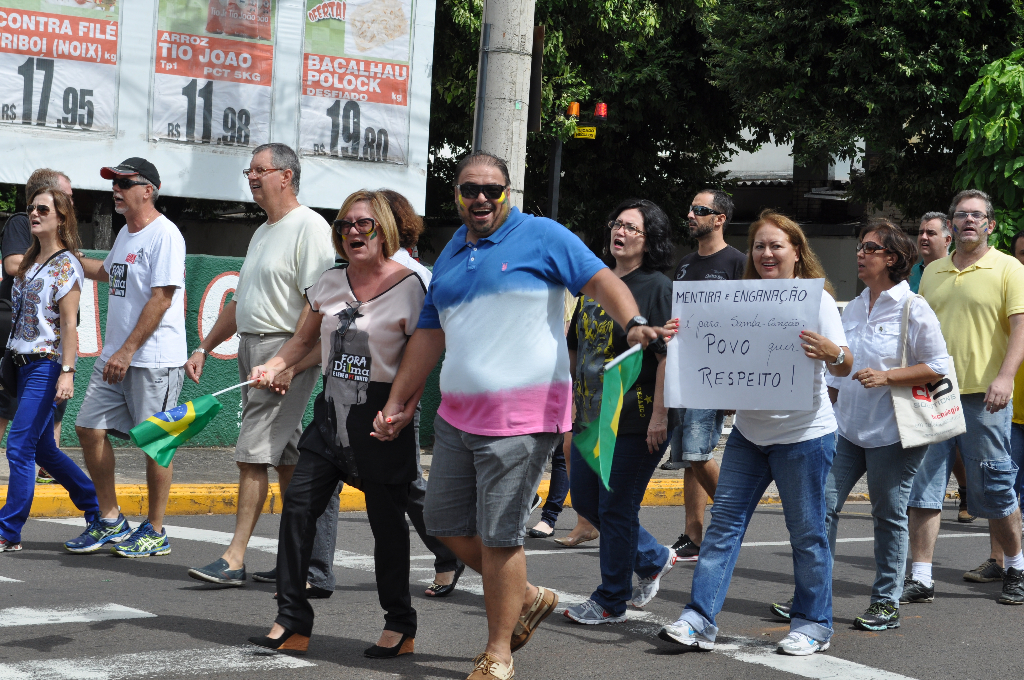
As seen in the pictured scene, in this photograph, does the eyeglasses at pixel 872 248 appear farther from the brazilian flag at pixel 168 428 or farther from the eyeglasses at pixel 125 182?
the eyeglasses at pixel 125 182

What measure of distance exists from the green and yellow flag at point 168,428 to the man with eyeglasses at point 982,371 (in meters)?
3.59

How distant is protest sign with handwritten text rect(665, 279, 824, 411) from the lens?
194 inches

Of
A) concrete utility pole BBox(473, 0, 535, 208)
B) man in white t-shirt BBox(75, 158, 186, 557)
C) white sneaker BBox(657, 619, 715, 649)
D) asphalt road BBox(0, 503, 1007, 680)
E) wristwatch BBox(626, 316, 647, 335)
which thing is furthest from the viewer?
concrete utility pole BBox(473, 0, 535, 208)

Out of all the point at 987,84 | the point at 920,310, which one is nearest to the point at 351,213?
the point at 920,310

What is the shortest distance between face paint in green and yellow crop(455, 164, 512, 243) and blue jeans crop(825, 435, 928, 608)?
2.23 m

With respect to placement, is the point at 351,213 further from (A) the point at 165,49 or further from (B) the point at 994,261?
(A) the point at 165,49

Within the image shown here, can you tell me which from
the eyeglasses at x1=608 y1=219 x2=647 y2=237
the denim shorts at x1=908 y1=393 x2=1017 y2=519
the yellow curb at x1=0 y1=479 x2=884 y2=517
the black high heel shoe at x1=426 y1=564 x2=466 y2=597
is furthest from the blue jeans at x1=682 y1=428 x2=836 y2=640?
the yellow curb at x1=0 y1=479 x2=884 y2=517

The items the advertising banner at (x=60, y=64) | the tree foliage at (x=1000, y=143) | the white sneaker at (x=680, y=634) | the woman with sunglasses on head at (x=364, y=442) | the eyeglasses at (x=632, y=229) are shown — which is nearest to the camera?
the woman with sunglasses on head at (x=364, y=442)

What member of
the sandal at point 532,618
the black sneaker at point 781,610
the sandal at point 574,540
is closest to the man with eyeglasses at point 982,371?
the black sneaker at point 781,610

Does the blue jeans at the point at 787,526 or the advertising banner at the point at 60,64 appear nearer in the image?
the blue jeans at the point at 787,526

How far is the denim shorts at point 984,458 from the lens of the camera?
639 centimetres

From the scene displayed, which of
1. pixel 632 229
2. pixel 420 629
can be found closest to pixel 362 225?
pixel 632 229

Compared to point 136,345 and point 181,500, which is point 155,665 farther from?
point 181,500

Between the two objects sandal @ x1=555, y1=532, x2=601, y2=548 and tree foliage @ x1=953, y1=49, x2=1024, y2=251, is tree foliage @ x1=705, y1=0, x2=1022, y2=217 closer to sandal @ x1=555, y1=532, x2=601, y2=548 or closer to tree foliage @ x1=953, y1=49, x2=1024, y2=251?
tree foliage @ x1=953, y1=49, x2=1024, y2=251
